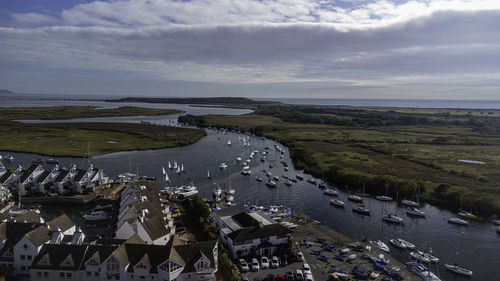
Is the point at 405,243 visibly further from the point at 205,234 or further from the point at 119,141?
the point at 119,141

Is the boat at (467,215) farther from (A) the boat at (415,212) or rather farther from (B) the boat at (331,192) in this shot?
(B) the boat at (331,192)

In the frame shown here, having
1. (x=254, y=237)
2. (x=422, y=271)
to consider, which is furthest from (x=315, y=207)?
(x=422, y=271)

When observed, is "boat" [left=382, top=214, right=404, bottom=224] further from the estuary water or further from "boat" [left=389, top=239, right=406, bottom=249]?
"boat" [left=389, top=239, right=406, bottom=249]

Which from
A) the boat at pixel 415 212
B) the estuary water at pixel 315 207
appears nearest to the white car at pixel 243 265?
the estuary water at pixel 315 207

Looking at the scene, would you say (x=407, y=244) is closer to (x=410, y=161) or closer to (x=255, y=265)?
(x=255, y=265)

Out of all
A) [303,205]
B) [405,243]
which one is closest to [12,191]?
[303,205]
